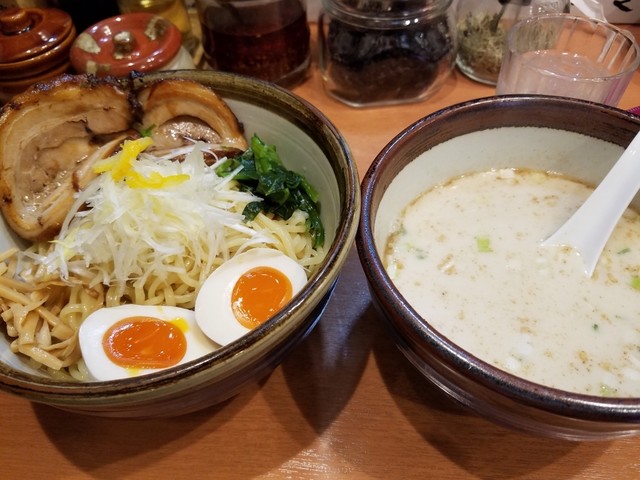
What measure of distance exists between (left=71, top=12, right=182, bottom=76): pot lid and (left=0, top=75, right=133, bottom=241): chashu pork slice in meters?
0.38

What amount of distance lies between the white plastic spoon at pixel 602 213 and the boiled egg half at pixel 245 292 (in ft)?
1.85

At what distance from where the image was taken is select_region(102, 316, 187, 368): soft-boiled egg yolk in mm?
940

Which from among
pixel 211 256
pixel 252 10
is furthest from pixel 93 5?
pixel 211 256

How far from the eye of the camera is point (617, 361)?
917mm

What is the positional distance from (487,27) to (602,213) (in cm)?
105

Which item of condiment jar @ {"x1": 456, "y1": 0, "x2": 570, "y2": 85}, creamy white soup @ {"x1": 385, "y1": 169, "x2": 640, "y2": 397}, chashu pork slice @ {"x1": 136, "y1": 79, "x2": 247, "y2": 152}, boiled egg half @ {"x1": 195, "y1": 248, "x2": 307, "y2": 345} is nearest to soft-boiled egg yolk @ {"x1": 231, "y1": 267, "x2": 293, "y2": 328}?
boiled egg half @ {"x1": 195, "y1": 248, "x2": 307, "y2": 345}

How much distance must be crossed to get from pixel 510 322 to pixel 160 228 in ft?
2.40

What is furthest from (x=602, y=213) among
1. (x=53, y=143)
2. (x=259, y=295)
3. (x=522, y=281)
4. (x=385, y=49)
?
(x=53, y=143)

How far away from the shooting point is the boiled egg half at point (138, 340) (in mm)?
932

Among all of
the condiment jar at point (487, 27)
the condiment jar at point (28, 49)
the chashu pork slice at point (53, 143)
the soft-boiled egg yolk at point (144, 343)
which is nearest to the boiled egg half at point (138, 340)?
the soft-boiled egg yolk at point (144, 343)

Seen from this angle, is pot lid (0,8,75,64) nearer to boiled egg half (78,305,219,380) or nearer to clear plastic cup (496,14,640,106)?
boiled egg half (78,305,219,380)

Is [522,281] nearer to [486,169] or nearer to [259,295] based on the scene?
[486,169]

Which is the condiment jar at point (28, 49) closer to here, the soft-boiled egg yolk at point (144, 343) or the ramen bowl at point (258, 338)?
the ramen bowl at point (258, 338)

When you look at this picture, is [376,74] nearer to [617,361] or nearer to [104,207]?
[104,207]
